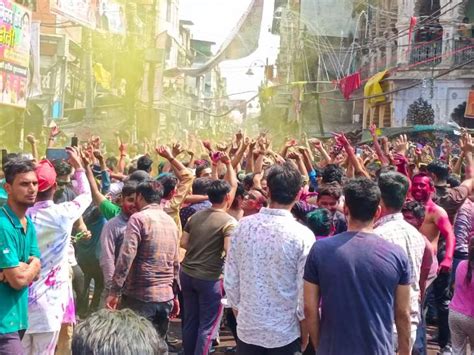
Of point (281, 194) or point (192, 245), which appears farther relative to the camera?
point (192, 245)

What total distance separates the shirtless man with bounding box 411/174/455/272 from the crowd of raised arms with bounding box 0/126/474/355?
0.01 metres

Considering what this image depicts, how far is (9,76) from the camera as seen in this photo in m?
16.2

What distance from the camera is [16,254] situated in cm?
376

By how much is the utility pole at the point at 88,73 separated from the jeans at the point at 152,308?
71.2ft

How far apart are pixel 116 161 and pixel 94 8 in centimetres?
1461

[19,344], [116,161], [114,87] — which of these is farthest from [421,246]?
[114,87]

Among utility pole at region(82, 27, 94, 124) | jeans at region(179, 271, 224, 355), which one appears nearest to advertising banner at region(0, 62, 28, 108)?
utility pole at region(82, 27, 94, 124)

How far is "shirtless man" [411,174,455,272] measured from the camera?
548 centimetres

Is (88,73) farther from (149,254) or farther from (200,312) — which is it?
(149,254)

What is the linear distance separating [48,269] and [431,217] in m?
3.04

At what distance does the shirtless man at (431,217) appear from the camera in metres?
5.48

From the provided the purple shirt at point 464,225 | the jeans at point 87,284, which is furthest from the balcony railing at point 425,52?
the jeans at point 87,284

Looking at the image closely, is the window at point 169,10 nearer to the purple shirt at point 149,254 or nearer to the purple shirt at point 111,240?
the purple shirt at point 111,240

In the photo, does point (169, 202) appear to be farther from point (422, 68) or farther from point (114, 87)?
point (114, 87)
